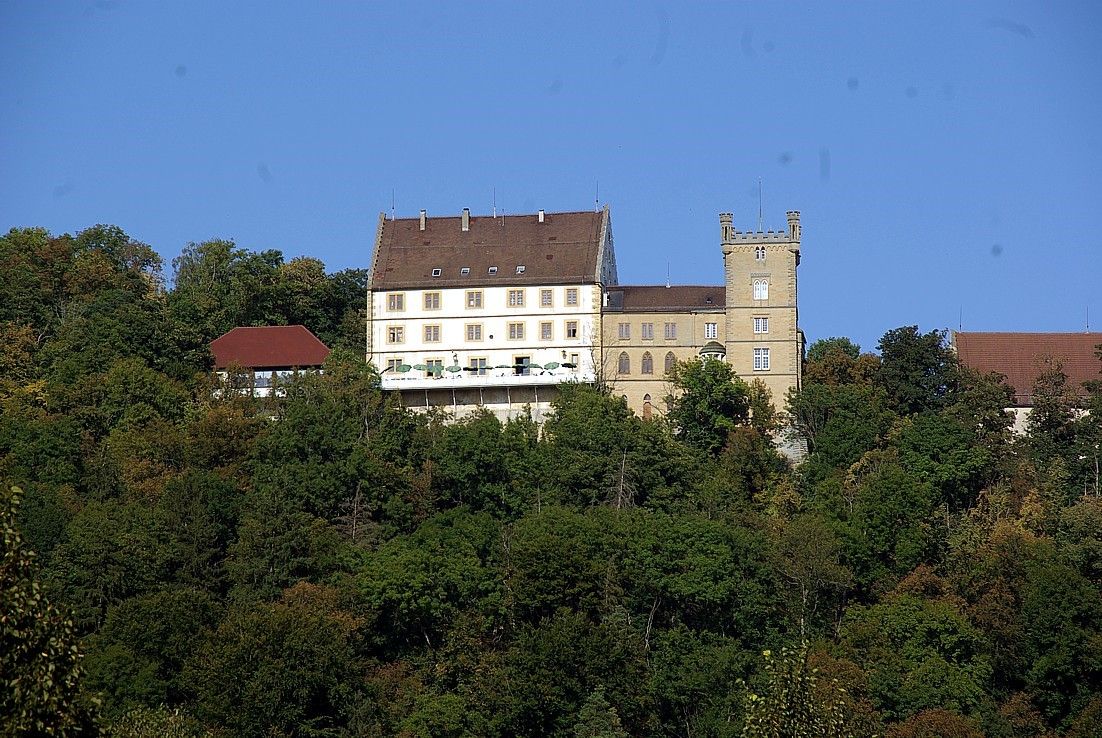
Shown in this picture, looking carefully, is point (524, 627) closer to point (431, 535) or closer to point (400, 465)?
point (431, 535)

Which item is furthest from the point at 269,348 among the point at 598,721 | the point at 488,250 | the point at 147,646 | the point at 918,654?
the point at 918,654

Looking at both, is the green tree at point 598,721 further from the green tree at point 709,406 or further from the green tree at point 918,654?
the green tree at point 709,406

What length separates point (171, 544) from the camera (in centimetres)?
6191

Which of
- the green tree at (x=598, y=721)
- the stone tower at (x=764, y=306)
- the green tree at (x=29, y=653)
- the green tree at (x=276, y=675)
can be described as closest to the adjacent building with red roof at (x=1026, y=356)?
the stone tower at (x=764, y=306)

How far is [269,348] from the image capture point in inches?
3216

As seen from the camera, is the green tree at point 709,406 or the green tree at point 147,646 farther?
the green tree at point 709,406

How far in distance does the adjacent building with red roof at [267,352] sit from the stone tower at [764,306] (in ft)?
57.6

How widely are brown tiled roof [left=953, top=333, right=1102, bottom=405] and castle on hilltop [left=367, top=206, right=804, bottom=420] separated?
731cm

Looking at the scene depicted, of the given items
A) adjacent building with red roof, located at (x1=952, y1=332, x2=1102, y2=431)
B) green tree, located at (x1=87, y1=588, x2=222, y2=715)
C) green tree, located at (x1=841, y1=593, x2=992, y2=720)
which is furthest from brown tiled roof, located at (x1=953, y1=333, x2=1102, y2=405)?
green tree, located at (x1=87, y1=588, x2=222, y2=715)

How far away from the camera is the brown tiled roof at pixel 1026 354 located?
76.2 meters

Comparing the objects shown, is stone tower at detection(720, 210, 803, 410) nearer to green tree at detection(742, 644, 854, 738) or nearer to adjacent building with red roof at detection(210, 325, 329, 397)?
adjacent building with red roof at detection(210, 325, 329, 397)

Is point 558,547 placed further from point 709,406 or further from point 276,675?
point 709,406

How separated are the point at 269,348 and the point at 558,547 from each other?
2554 cm

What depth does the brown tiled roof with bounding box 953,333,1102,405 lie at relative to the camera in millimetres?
76250
